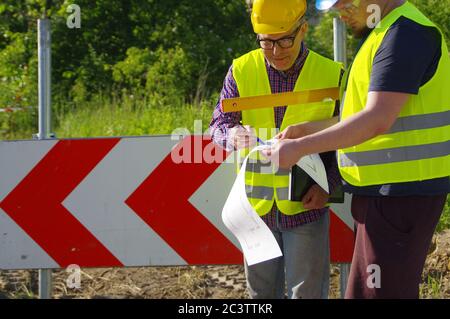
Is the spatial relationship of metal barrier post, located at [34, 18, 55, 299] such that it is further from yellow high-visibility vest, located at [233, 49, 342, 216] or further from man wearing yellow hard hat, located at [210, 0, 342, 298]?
yellow high-visibility vest, located at [233, 49, 342, 216]

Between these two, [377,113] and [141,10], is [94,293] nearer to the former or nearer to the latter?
[377,113]

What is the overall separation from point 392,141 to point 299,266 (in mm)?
813

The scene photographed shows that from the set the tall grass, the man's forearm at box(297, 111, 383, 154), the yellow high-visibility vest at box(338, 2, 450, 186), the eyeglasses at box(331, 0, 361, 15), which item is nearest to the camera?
the man's forearm at box(297, 111, 383, 154)

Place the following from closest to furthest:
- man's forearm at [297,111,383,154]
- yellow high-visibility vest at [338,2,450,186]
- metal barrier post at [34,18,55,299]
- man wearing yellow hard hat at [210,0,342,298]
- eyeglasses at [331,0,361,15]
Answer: man's forearm at [297,111,383,154], yellow high-visibility vest at [338,2,450,186], eyeglasses at [331,0,361,15], man wearing yellow hard hat at [210,0,342,298], metal barrier post at [34,18,55,299]

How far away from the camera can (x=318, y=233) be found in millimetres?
3762

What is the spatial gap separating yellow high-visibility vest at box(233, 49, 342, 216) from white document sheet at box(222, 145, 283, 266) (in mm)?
131

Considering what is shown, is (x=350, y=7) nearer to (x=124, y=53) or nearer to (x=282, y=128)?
(x=282, y=128)

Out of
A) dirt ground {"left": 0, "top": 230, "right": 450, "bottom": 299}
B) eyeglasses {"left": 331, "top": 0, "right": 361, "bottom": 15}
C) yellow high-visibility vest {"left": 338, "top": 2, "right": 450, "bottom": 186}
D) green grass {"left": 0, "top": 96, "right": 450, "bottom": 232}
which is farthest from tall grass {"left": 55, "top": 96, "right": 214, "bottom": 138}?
yellow high-visibility vest {"left": 338, "top": 2, "right": 450, "bottom": 186}

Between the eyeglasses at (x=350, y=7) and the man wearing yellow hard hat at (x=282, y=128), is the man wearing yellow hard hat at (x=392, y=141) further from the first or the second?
the man wearing yellow hard hat at (x=282, y=128)

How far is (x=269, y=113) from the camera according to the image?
3.73 metres

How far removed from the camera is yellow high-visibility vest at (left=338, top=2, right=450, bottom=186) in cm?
318

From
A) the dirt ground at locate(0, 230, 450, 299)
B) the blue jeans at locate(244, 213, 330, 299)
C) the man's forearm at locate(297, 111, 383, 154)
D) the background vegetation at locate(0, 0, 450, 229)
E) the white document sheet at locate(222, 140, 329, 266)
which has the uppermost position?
the background vegetation at locate(0, 0, 450, 229)
